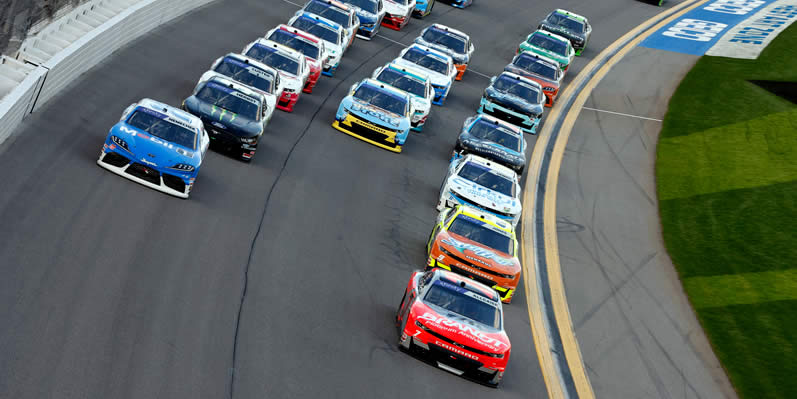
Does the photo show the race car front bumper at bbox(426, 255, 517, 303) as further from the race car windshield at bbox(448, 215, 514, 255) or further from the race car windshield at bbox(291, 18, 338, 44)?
the race car windshield at bbox(291, 18, 338, 44)

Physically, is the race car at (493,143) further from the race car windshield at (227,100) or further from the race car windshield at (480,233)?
the race car windshield at (227,100)

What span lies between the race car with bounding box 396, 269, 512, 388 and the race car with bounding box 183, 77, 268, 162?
6934 millimetres

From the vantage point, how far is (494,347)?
Answer: 1377 centimetres

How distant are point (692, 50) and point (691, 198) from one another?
68.3 feet

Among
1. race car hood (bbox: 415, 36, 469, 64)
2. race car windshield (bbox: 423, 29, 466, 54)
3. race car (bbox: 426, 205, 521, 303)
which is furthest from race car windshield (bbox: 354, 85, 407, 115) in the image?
race car windshield (bbox: 423, 29, 466, 54)

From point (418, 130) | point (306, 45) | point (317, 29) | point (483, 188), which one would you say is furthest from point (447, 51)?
point (483, 188)

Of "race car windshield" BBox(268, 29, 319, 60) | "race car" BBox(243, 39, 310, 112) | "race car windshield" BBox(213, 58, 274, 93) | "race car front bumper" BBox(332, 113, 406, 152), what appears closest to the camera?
"race car windshield" BBox(213, 58, 274, 93)

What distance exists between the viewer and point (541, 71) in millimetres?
33031

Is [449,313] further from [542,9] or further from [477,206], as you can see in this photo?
[542,9]

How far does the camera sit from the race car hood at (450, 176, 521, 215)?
20844 mm

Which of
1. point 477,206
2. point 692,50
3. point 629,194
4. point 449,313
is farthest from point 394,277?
point 692,50

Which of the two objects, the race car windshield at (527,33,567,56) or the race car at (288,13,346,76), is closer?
the race car at (288,13,346,76)

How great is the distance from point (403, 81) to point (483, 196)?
715cm

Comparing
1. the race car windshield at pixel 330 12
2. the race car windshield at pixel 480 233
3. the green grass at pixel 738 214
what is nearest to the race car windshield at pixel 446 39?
the race car windshield at pixel 330 12
